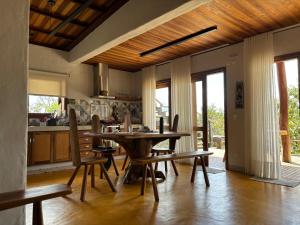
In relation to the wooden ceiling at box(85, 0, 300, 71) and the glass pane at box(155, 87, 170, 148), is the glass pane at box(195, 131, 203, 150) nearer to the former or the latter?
the glass pane at box(155, 87, 170, 148)

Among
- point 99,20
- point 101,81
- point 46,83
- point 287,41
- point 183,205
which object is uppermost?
point 99,20

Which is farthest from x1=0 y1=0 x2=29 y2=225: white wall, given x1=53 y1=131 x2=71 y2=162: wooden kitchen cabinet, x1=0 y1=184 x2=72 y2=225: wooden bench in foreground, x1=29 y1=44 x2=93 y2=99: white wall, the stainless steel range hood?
the stainless steel range hood

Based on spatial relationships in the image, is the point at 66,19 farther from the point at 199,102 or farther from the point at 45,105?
the point at 199,102

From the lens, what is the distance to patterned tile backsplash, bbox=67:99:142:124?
19.8 feet

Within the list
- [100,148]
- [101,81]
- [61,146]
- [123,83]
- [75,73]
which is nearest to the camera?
[100,148]

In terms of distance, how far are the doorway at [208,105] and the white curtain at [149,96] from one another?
52.4 inches

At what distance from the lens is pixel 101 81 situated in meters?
6.23

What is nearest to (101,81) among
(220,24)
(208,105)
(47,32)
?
(47,32)

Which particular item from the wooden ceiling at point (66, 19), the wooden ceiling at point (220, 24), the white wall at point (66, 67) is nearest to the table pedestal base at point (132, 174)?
the wooden ceiling at point (220, 24)

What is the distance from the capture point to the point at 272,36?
4.12 m

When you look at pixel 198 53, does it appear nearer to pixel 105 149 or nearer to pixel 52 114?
pixel 105 149

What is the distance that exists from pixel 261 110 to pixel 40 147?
14.6ft

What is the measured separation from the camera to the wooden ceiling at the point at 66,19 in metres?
3.99

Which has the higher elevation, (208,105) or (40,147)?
(208,105)
